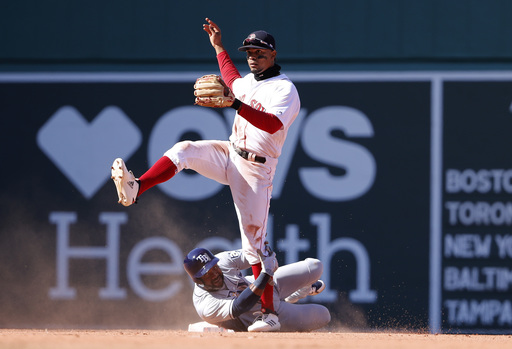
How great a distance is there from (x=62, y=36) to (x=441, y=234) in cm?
391

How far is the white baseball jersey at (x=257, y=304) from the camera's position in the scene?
6.02 m

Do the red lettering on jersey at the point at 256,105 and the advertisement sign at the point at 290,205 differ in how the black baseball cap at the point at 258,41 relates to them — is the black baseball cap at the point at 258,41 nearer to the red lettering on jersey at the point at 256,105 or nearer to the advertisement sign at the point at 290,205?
the red lettering on jersey at the point at 256,105

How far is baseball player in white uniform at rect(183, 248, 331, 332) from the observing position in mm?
5809

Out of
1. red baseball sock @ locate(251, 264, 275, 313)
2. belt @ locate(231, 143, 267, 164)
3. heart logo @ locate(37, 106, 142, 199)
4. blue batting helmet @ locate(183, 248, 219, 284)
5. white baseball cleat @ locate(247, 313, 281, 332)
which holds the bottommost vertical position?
white baseball cleat @ locate(247, 313, 281, 332)

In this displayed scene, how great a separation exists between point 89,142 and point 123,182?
303 centimetres

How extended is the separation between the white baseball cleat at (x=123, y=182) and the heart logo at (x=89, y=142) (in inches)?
111

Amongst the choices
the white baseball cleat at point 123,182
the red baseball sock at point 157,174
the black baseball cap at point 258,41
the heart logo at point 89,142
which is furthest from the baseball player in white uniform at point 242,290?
the heart logo at point 89,142

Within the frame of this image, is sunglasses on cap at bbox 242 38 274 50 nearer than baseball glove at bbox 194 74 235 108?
No

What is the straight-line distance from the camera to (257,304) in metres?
6.16

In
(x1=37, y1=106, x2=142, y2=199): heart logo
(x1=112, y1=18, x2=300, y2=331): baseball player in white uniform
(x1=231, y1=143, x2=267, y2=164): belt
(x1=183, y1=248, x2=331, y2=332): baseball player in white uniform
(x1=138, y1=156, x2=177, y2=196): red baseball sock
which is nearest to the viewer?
(x1=138, y1=156, x2=177, y2=196): red baseball sock

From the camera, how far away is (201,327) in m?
6.25

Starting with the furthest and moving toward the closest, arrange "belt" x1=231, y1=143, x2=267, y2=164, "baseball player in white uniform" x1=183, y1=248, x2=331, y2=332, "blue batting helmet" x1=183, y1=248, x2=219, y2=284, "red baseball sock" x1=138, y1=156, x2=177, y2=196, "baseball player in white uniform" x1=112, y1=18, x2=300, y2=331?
"blue batting helmet" x1=183, y1=248, x2=219, y2=284 → "baseball player in white uniform" x1=183, y1=248, x2=331, y2=332 → "belt" x1=231, y1=143, x2=267, y2=164 → "baseball player in white uniform" x1=112, y1=18, x2=300, y2=331 → "red baseball sock" x1=138, y1=156, x2=177, y2=196

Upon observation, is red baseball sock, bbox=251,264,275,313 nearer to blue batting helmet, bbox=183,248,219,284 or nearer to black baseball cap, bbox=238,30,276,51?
blue batting helmet, bbox=183,248,219,284

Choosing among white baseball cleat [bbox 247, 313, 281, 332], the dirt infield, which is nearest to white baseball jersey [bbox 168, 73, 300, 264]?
white baseball cleat [bbox 247, 313, 281, 332]
